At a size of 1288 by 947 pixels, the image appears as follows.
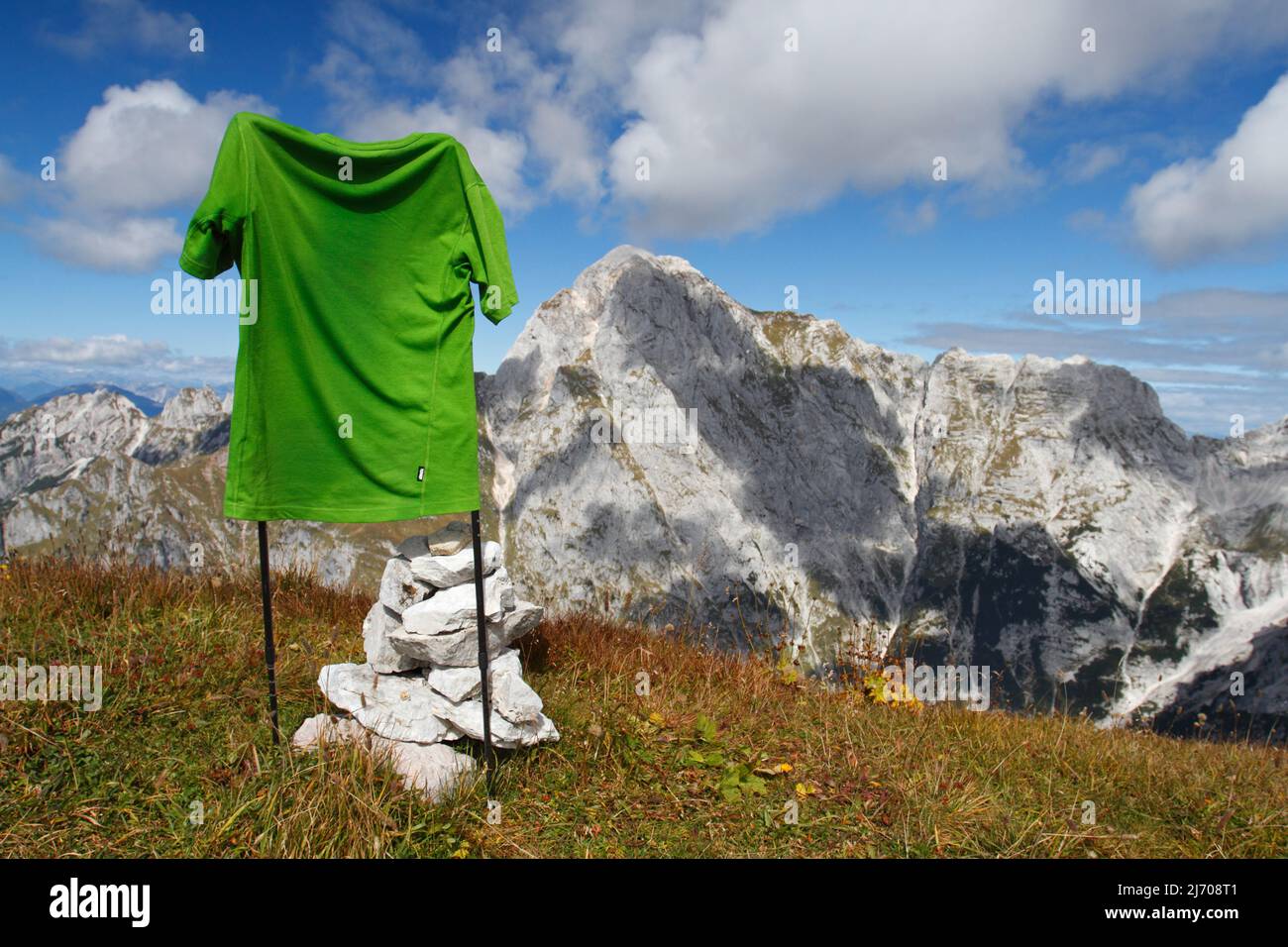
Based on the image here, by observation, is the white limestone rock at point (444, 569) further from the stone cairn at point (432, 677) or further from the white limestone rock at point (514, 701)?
the white limestone rock at point (514, 701)

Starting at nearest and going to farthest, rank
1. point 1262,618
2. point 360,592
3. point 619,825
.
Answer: point 619,825 < point 360,592 < point 1262,618

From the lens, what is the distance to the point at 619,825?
210 inches

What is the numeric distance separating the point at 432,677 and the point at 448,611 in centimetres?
67

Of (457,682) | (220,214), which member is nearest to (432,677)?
(457,682)

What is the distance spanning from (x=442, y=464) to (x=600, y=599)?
484 centimetres

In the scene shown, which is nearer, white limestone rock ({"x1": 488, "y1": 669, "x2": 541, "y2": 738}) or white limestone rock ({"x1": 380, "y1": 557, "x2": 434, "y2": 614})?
white limestone rock ({"x1": 488, "y1": 669, "x2": 541, "y2": 738})

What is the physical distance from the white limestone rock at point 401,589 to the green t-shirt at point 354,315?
876 mm

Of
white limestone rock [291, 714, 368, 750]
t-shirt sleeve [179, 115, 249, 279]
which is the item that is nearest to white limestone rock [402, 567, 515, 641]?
white limestone rock [291, 714, 368, 750]

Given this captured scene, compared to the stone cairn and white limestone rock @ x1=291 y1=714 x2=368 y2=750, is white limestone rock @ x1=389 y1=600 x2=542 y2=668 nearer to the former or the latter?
the stone cairn

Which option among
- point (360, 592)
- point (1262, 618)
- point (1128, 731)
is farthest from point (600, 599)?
point (1262, 618)

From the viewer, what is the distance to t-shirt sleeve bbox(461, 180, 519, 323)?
569cm

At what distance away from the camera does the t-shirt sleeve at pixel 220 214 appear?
514 centimetres

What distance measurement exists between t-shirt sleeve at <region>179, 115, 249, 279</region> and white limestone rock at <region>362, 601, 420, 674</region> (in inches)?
129
